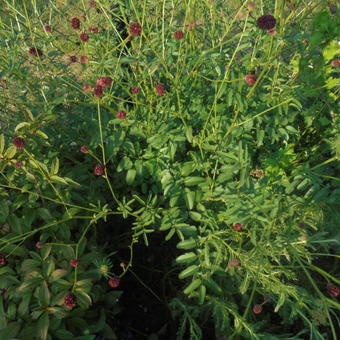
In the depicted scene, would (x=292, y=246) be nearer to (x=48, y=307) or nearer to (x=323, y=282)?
(x=323, y=282)

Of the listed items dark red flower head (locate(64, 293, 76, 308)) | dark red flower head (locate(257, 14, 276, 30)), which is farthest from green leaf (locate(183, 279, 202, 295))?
dark red flower head (locate(257, 14, 276, 30))

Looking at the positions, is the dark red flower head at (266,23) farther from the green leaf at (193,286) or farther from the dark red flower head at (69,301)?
the dark red flower head at (69,301)

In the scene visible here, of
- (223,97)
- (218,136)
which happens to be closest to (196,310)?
(218,136)

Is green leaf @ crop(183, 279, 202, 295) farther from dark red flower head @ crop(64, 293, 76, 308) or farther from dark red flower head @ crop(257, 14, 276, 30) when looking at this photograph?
dark red flower head @ crop(257, 14, 276, 30)

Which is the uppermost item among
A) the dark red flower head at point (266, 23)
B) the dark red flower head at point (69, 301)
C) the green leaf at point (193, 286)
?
the dark red flower head at point (266, 23)

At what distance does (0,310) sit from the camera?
1.15m

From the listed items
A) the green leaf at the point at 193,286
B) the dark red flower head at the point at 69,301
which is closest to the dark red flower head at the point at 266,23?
the green leaf at the point at 193,286

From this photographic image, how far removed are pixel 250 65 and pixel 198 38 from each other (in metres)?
0.38

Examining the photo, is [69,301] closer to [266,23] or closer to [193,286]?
[193,286]

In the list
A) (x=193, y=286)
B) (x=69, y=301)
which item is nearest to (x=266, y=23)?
(x=193, y=286)

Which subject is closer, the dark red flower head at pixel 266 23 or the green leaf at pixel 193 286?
the dark red flower head at pixel 266 23

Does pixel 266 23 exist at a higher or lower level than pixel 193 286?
higher

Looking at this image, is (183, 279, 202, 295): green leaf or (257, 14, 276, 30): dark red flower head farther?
(183, 279, 202, 295): green leaf

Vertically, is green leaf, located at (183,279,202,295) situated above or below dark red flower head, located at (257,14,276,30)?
below
